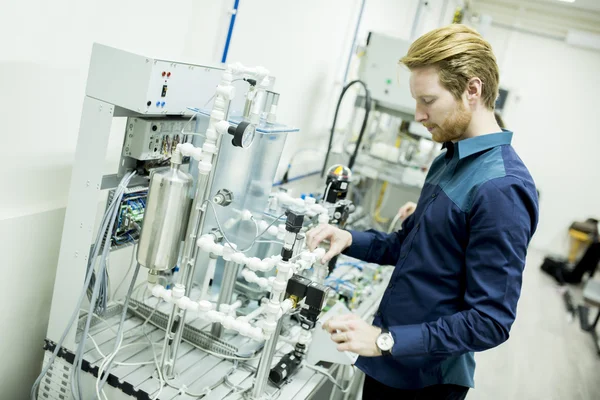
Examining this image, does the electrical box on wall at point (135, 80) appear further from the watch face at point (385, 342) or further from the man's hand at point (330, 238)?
the watch face at point (385, 342)

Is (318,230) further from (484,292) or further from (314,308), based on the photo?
(484,292)

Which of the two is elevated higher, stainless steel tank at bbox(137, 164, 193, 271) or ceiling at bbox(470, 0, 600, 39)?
ceiling at bbox(470, 0, 600, 39)

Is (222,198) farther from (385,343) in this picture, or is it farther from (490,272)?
(490,272)

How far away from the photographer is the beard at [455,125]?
1271 mm

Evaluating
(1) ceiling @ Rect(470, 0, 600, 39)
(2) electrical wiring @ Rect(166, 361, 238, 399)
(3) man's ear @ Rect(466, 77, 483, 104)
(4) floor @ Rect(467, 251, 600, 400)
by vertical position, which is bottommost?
(4) floor @ Rect(467, 251, 600, 400)

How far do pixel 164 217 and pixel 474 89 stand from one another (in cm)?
85

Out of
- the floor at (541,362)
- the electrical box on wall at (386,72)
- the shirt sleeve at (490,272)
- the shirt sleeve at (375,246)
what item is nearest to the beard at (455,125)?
the shirt sleeve at (490,272)

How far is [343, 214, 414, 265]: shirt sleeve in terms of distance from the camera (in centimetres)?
162

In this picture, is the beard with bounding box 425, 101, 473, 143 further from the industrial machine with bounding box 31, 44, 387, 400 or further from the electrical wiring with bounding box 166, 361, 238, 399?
the electrical wiring with bounding box 166, 361, 238, 399

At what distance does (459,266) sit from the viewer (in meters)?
1.27

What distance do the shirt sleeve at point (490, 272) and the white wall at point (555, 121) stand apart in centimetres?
692

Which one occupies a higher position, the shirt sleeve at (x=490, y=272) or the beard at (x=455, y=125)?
the beard at (x=455, y=125)

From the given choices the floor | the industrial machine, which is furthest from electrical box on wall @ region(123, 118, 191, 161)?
the floor

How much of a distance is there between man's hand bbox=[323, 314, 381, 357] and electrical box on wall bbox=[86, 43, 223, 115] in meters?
0.74
